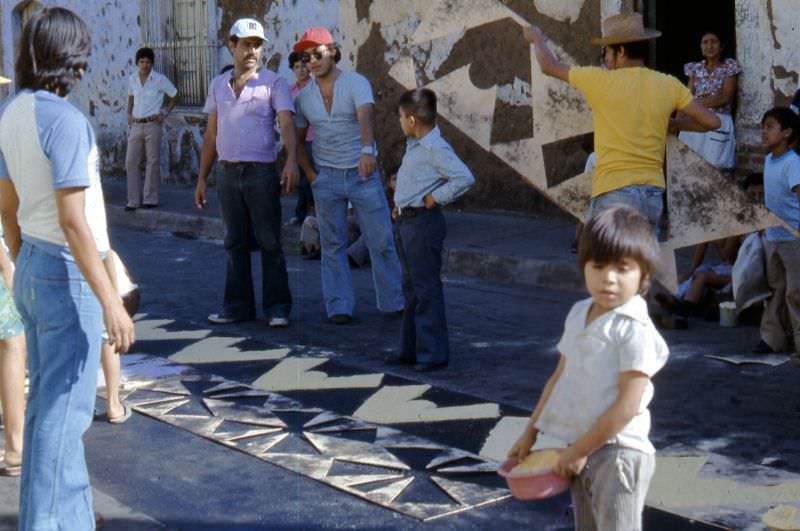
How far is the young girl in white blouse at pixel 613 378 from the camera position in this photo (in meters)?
3.46

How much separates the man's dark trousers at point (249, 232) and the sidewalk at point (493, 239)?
7.51 ft

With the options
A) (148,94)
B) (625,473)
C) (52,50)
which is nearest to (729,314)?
(625,473)

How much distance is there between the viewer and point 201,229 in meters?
14.0

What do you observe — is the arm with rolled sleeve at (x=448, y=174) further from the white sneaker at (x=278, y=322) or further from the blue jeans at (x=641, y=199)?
the white sneaker at (x=278, y=322)

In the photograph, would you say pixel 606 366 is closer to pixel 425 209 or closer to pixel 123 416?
pixel 123 416

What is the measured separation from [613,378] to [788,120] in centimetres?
432

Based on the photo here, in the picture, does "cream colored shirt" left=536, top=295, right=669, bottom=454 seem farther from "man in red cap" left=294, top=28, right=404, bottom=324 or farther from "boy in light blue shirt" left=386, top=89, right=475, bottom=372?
"man in red cap" left=294, top=28, right=404, bottom=324

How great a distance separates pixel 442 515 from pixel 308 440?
1.21 m

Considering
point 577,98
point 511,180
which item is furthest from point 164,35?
point 577,98

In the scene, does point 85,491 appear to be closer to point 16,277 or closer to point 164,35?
point 16,277

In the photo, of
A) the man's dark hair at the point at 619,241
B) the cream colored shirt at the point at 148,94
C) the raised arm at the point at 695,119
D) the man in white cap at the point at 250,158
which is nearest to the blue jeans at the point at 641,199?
the raised arm at the point at 695,119

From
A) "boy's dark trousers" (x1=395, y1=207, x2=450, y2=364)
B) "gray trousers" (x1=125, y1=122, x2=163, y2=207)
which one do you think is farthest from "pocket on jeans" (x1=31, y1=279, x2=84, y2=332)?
"gray trousers" (x1=125, y1=122, x2=163, y2=207)

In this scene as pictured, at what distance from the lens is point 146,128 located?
15375 mm

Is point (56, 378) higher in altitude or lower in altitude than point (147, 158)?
higher
